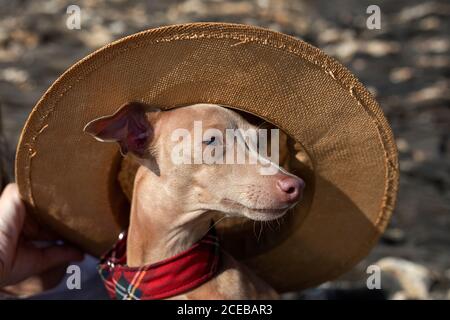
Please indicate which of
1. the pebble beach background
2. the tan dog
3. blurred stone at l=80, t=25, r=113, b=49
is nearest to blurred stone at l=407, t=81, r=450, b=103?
the pebble beach background

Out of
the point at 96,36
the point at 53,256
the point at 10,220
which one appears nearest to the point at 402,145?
the point at 96,36

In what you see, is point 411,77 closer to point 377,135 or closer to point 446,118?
point 446,118

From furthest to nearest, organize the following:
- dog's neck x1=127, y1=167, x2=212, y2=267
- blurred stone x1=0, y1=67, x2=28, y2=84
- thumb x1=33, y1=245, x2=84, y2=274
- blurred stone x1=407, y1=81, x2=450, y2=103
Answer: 1. blurred stone x1=0, y1=67, x2=28, y2=84
2. blurred stone x1=407, y1=81, x2=450, y2=103
3. thumb x1=33, y1=245, x2=84, y2=274
4. dog's neck x1=127, y1=167, x2=212, y2=267

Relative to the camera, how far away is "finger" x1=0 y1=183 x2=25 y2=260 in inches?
98.8

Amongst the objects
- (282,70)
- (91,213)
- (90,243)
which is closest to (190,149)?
(282,70)

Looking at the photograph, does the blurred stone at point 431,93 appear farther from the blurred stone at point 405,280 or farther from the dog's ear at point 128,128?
the dog's ear at point 128,128

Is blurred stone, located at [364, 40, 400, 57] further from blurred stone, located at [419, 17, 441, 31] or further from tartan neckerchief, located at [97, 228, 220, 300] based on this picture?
tartan neckerchief, located at [97, 228, 220, 300]

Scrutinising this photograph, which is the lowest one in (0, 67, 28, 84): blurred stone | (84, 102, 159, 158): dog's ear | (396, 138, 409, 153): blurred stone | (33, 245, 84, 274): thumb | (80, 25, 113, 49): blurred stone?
(33, 245, 84, 274): thumb

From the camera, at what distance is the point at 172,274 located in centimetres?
236

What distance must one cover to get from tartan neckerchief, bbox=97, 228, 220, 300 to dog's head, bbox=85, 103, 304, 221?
17cm

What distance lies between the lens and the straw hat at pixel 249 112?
2.07m

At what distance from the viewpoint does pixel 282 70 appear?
209 cm

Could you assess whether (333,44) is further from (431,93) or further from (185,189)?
(185,189)

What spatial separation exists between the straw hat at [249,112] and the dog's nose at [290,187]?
7.2 inches
